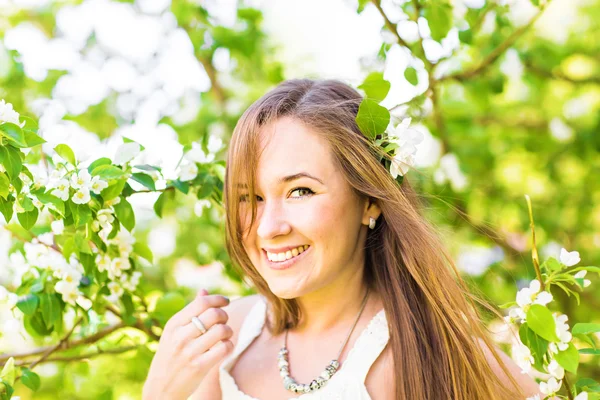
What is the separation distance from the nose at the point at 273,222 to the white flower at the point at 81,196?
→ 1.37ft

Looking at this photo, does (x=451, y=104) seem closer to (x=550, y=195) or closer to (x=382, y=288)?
(x=550, y=195)

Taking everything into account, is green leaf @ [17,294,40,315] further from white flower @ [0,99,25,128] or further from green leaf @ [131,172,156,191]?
white flower @ [0,99,25,128]

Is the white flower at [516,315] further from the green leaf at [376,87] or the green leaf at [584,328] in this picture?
the green leaf at [376,87]

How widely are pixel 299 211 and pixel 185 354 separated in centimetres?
49

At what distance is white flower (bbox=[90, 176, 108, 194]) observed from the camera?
162 centimetres

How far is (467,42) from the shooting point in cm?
228

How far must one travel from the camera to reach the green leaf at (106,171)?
5.36 feet

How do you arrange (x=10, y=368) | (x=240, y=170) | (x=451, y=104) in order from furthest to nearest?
(x=451, y=104) → (x=240, y=170) → (x=10, y=368)

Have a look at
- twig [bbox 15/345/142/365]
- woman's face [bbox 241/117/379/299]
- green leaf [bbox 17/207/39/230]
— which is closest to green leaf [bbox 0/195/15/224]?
green leaf [bbox 17/207/39/230]

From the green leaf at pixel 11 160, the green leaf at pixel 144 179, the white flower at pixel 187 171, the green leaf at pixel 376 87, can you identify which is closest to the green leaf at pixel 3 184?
the green leaf at pixel 11 160

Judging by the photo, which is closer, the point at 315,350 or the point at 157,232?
the point at 315,350

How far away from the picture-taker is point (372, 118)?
1688 mm

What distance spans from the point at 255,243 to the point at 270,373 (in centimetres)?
41

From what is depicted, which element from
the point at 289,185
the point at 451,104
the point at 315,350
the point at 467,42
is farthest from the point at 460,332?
the point at 451,104
